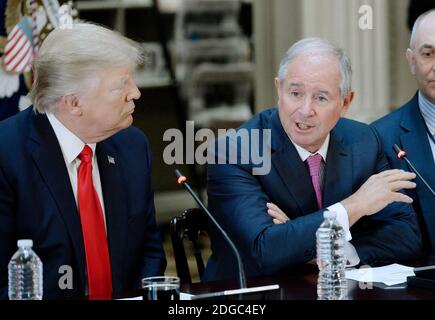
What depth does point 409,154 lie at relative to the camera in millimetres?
3141

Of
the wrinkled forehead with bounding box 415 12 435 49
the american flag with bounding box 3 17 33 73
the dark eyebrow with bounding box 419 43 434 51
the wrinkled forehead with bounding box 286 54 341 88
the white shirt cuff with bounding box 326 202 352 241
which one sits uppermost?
the american flag with bounding box 3 17 33 73

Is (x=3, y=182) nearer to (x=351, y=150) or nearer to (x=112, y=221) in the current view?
(x=112, y=221)

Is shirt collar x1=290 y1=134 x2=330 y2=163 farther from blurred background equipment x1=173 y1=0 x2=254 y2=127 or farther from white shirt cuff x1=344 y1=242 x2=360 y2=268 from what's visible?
blurred background equipment x1=173 y1=0 x2=254 y2=127

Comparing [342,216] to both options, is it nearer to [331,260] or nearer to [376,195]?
[376,195]

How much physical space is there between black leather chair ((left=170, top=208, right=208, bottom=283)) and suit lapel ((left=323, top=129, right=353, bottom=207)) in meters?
0.40

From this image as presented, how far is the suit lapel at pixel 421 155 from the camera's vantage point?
3061 millimetres

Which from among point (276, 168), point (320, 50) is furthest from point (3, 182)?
point (320, 50)

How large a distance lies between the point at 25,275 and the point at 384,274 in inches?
39.3

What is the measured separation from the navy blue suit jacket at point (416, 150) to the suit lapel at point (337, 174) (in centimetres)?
27

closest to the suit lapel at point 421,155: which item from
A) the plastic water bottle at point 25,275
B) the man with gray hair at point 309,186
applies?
the man with gray hair at point 309,186

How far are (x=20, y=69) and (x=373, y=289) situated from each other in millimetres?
2146

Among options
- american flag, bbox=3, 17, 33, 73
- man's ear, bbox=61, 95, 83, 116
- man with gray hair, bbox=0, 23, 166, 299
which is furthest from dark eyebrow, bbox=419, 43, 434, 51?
american flag, bbox=3, 17, 33, 73

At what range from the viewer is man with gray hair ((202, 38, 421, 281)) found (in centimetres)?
263

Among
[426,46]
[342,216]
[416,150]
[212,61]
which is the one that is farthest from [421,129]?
[212,61]
